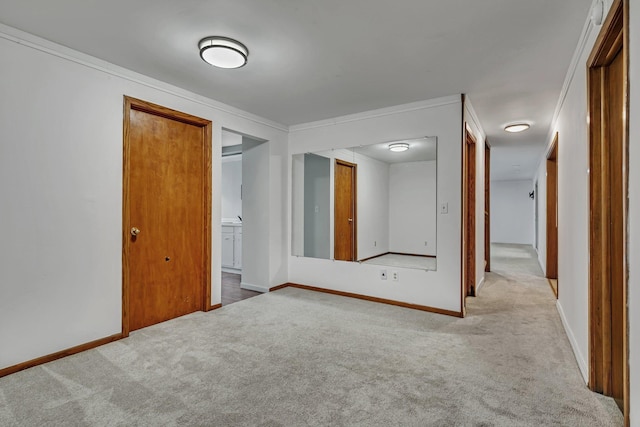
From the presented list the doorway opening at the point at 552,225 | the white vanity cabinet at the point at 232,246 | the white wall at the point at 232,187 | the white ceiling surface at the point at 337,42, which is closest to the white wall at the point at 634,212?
the white ceiling surface at the point at 337,42

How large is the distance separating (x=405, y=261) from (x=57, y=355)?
10.8ft

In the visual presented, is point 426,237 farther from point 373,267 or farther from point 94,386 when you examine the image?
point 94,386

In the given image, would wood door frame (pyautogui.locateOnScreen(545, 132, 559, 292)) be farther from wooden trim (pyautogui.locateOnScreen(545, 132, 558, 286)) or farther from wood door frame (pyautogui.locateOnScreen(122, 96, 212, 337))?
wood door frame (pyautogui.locateOnScreen(122, 96, 212, 337))

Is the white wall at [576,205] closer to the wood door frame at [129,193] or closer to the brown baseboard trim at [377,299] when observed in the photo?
the brown baseboard trim at [377,299]

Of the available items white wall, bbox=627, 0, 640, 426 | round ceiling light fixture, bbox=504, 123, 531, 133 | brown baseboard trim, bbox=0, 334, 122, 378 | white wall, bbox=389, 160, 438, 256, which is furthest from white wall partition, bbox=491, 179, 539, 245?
brown baseboard trim, bbox=0, 334, 122, 378

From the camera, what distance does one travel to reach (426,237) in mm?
3754

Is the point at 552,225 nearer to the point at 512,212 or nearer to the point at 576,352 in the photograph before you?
the point at 576,352

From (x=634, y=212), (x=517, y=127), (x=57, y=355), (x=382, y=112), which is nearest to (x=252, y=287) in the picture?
(x=57, y=355)

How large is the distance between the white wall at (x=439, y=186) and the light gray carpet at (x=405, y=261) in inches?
2.4

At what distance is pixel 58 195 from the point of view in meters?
2.46

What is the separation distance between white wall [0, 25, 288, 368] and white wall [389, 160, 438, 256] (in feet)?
9.14

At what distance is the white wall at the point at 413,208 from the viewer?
3.71 meters

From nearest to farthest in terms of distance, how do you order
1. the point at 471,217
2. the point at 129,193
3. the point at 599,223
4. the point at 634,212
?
the point at 634,212 < the point at 599,223 < the point at 129,193 < the point at 471,217

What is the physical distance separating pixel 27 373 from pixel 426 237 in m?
3.61
